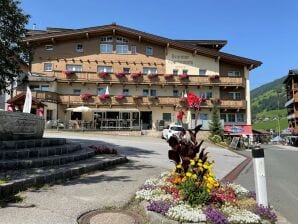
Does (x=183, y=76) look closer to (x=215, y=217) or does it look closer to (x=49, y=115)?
(x=49, y=115)

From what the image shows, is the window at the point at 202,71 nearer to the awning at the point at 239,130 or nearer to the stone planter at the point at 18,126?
the awning at the point at 239,130

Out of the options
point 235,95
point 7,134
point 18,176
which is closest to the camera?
point 18,176

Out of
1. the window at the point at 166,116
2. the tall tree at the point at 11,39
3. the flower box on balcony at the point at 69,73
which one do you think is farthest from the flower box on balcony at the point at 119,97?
the tall tree at the point at 11,39

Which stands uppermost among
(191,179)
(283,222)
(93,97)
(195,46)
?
(195,46)

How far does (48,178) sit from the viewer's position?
889cm

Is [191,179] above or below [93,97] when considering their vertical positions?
below

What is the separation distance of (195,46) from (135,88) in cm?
910

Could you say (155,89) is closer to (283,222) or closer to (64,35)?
(64,35)

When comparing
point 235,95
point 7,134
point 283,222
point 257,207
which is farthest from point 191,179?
point 235,95

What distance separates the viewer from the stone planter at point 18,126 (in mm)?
11633

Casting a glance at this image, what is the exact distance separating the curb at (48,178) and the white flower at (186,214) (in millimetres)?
3304

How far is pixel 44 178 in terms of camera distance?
8.76 m

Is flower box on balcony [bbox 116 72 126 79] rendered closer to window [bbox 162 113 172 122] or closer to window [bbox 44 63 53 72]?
window [bbox 162 113 172 122]

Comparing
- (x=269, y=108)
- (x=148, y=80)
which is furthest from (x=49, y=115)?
(x=269, y=108)
